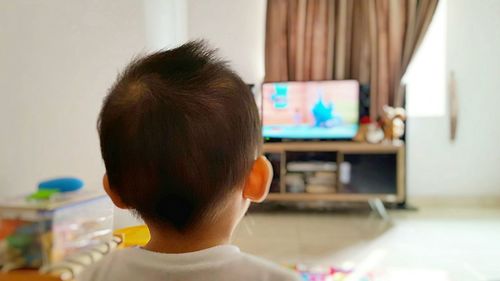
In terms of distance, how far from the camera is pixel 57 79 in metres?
1.24

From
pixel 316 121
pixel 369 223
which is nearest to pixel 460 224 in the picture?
pixel 369 223

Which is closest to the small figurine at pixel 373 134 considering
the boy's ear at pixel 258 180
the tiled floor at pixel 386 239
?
the tiled floor at pixel 386 239

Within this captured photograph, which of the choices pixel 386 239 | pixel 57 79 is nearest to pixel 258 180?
pixel 57 79

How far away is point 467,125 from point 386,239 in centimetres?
127

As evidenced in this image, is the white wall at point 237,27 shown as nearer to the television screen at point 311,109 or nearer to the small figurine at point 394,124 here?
the television screen at point 311,109

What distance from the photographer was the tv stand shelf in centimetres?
243

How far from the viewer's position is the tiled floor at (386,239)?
1.67m

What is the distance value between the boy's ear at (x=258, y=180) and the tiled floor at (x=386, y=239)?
1215mm

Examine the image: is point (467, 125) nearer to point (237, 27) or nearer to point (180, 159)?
point (237, 27)

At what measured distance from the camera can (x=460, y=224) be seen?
2.26 meters

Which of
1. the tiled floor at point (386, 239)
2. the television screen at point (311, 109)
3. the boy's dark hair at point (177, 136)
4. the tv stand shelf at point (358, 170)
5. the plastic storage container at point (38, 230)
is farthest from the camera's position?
the television screen at point (311, 109)

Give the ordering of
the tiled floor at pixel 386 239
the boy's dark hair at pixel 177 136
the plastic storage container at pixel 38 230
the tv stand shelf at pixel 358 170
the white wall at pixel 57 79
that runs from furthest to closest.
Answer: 1. the tv stand shelf at pixel 358 170
2. the tiled floor at pixel 386 239
3. the white wall at pixel 57 79
4. the plastic storage container at pixel 38 230
5. the boy's dark hair at pixel 177 136

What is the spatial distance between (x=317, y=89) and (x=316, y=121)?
217 mm

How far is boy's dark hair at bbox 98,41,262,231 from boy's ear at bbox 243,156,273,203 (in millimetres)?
22
